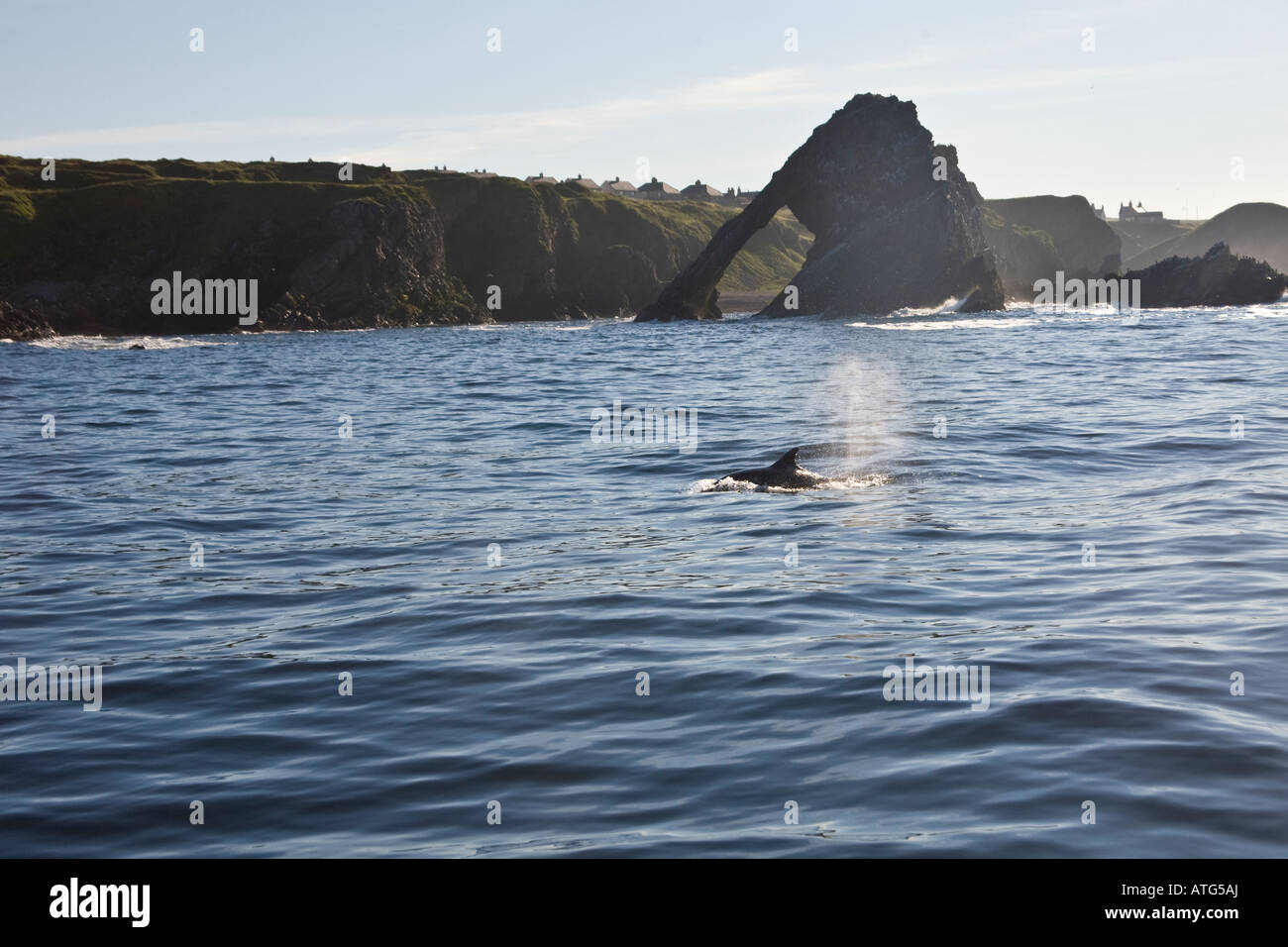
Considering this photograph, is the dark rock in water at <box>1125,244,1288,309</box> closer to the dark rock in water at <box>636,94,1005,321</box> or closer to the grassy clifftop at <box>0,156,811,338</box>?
the dark rock in water at <box>636,94,1005,321</box>

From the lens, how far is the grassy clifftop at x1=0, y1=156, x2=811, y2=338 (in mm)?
102062

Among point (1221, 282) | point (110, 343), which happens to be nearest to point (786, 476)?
point (110, 343)

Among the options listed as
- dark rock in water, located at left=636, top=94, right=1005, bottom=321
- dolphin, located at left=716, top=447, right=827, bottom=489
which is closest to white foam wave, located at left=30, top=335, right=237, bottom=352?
dark rock in water, located at left=636, top=94, right=1005, bottom=321

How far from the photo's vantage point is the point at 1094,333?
64.8m

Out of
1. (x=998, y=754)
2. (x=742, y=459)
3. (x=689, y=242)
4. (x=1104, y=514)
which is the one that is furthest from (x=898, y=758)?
(x=689, y=242)

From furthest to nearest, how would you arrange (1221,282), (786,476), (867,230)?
(1221,282) < (867,230) < (786,476)

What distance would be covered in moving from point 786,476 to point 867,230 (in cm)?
8892

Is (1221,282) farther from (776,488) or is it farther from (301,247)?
(776,488)

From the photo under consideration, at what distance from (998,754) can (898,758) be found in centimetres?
65

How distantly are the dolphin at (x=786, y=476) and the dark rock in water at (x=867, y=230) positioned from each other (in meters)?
83.8

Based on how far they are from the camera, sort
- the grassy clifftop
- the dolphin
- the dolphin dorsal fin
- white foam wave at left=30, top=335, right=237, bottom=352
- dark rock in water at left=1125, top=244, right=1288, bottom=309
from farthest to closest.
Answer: dark rock in water at left=1125, top=244, right=1288, bottom=309 → the grassy clifftop → white foam wave at left=30, top=335, right=237, bottom=352 → the dolphin dorsal fin → the dolphin

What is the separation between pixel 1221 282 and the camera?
106m

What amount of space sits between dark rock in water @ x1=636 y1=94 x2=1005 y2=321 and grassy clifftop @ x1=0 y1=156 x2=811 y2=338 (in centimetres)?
2889
